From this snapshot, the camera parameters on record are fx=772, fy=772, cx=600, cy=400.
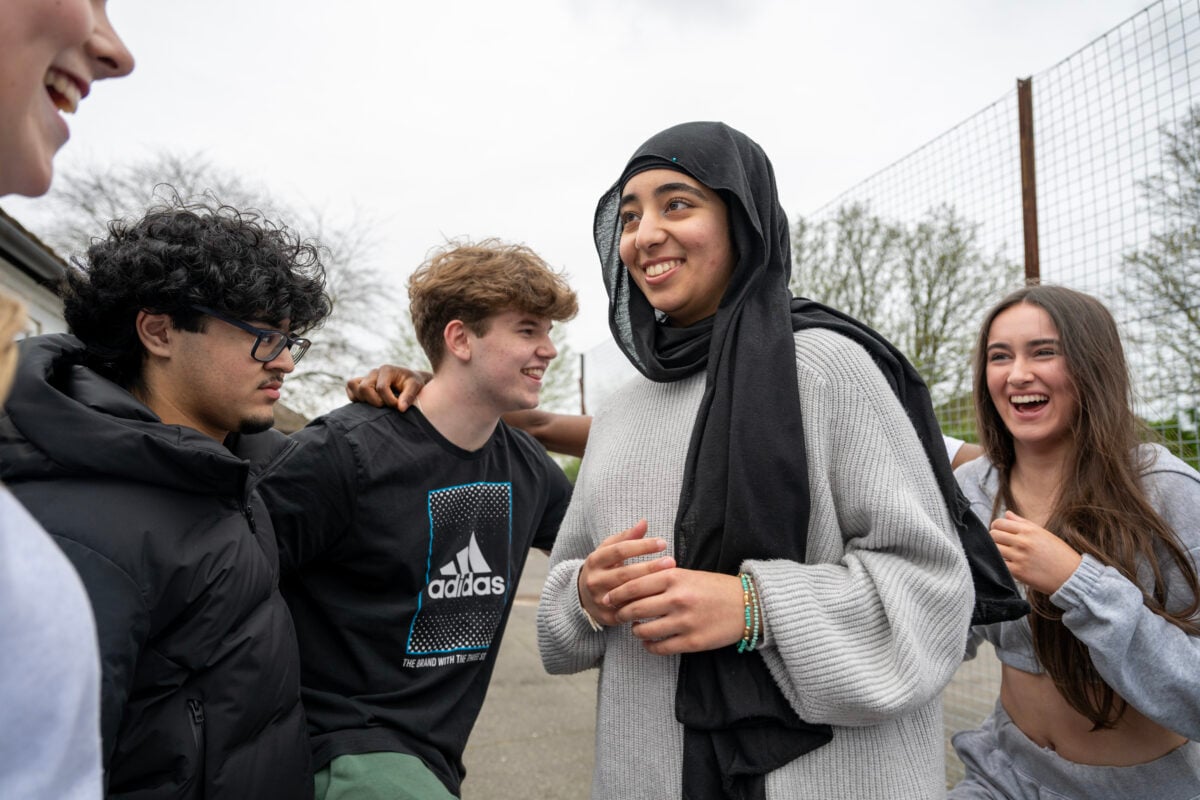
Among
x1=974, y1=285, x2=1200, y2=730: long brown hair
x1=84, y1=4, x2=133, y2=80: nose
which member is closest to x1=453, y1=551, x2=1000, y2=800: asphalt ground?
x1=974, y1=285, x2=1200, y2=730: long brown hair

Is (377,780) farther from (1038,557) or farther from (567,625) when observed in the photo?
(1038,557)

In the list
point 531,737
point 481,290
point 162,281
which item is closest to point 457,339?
point 481,290

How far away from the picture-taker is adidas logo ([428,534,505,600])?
2.38 metres

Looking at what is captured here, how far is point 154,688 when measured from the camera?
150cm

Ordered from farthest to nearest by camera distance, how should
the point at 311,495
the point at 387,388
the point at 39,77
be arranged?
the point at 387,388 < the point at 311,495 < the point at 39,77

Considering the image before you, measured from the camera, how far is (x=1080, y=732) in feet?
6.26

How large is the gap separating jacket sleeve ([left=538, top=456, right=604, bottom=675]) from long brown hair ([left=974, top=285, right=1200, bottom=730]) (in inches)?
45.2

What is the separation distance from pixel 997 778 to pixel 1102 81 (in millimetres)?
2747

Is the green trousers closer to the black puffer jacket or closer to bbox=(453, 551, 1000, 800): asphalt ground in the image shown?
the black puffer jacket

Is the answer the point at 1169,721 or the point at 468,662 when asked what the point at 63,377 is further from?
the point at 1169,721

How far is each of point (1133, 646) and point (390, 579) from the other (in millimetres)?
1926

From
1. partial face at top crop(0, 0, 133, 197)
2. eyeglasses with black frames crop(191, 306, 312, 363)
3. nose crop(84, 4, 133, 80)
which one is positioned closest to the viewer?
partial face at top crop(0, 0, 133, 197)

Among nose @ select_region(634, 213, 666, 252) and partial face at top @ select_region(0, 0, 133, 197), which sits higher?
nose @ select_region(634, 213, 666, 252)

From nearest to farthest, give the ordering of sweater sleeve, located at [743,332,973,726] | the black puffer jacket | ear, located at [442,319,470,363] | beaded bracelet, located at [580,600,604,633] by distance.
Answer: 1. sweater sleeve, located at [743,332,973,726]
2. the black puffer jacket
3. beaded bracelet, located at [580,600,604,633]
4. ear, located at [442,319,470,363]
